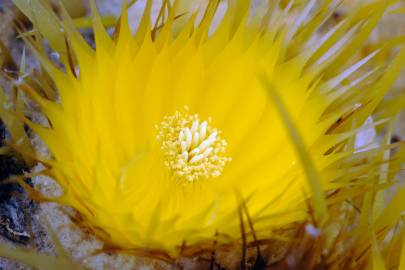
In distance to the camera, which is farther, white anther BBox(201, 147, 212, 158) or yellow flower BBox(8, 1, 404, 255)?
white anther BBox(201, 147, 212, 158)

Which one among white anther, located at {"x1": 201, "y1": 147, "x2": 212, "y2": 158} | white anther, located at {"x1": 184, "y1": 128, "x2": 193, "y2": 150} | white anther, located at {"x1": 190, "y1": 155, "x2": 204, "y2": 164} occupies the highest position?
white anther, located at {"x1": 184, "y1": 128, "x2": 193, "y2": 150}

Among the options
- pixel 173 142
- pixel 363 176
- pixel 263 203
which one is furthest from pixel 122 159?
pixel 363 176

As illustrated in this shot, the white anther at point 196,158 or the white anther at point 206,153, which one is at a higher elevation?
the white anther at point 206,153

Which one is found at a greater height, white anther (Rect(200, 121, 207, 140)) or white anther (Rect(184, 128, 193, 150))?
white anther (Rect(200, 121, 207, 140))

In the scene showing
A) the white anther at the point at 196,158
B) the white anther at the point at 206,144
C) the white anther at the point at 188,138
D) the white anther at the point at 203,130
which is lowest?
the white anther at the point at 196,158

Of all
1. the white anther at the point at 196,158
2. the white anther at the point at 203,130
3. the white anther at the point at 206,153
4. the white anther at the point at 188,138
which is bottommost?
the white anther at the point at 196,158

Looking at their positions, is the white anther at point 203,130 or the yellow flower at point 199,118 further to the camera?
the white anther at point 203,130
